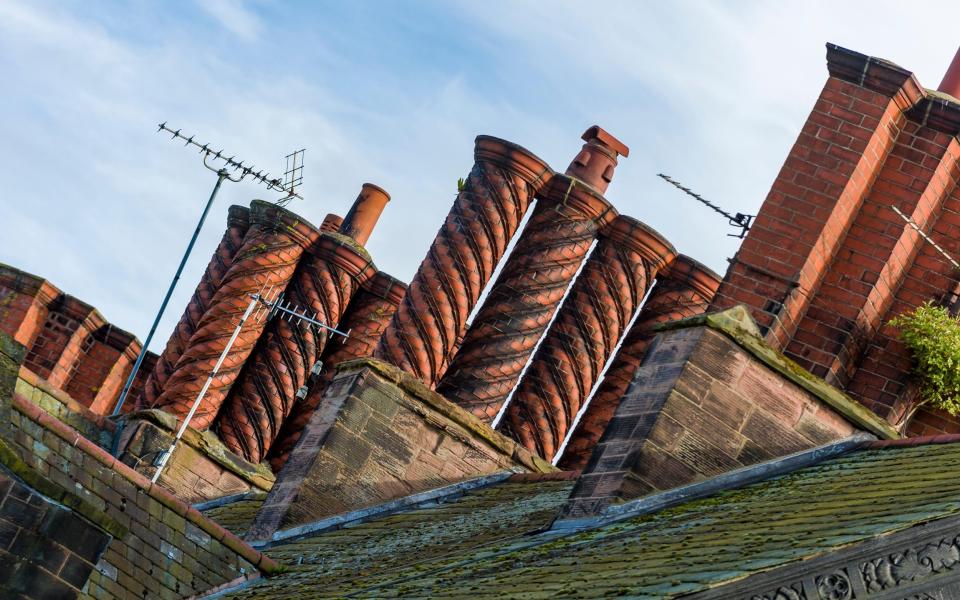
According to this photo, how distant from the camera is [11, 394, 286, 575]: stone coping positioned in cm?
1542

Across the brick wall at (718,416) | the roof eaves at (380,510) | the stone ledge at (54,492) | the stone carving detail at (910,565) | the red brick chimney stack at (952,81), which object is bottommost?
the stone ledge at (54,492)

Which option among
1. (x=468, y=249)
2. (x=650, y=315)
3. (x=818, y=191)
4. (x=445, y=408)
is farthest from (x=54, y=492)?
(x=650, y=315)

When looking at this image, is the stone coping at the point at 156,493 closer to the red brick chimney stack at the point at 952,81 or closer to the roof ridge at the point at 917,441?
the roof ridge at the point at 917,441

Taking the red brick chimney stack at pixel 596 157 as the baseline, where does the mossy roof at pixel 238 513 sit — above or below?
below

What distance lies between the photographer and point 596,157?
27.7m

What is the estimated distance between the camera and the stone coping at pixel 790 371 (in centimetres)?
1284

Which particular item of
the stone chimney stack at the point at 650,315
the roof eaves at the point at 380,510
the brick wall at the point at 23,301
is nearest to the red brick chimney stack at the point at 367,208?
the stone chimney stack at the point at 650,315

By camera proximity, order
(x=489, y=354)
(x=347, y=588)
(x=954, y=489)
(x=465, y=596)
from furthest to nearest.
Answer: (x=489, y=354) → (x=347, y=588) → (x=465, y=596) → (x=954, y=489)

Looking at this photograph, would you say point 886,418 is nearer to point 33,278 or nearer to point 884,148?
point 884,148

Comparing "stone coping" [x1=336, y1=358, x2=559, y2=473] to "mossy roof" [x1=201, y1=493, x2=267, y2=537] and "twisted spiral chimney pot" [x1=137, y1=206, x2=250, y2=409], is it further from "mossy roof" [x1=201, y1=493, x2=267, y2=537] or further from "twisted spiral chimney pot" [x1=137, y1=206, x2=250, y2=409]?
"twisted spiral chimney pot" [x1=137, y1=206, x2=250, y2=409]

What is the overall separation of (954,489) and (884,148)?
266 inches

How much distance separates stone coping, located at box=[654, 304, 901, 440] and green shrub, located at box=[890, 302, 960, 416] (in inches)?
62.7

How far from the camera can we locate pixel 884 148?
603 inches

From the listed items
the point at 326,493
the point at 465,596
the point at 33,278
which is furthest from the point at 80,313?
the point at 465,596
